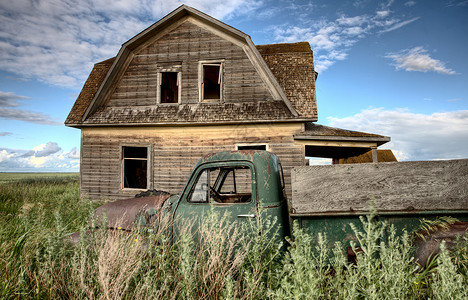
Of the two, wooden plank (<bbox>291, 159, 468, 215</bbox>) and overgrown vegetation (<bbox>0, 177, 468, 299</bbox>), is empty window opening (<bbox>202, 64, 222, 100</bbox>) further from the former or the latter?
overgrown vegetation (<bbox>0, 177, 468, 299</bbox>)

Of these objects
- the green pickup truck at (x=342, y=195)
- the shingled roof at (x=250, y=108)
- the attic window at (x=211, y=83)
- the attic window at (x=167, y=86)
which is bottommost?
the green pickup truck at (x=342, y=195)

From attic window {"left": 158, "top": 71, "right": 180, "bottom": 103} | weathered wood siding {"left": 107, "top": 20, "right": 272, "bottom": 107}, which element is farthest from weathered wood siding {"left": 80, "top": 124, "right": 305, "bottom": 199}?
attic window {"left": 158, "top": 71, "right": 180, "bottom": 103}

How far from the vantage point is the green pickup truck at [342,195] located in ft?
8.61

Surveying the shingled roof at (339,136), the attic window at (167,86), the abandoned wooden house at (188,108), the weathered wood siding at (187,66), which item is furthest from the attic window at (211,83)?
the shingled roof at (339,136)

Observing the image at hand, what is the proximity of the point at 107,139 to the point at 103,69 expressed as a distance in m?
3.83

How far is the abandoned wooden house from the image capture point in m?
9.41

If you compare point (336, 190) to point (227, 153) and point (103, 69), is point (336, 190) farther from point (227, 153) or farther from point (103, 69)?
point (103, 69)

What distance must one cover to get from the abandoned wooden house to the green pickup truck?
6217mm

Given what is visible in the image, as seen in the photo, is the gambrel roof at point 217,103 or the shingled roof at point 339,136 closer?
the shingled roof at point 339,136

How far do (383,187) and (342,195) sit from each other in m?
0.46

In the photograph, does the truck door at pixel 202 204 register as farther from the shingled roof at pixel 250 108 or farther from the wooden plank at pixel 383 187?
the shingled roof at pixel 250 108

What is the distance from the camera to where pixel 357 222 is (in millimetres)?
2672

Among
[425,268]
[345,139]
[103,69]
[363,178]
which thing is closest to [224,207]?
[363,178]

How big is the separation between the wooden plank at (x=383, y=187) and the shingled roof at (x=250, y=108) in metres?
6.32
